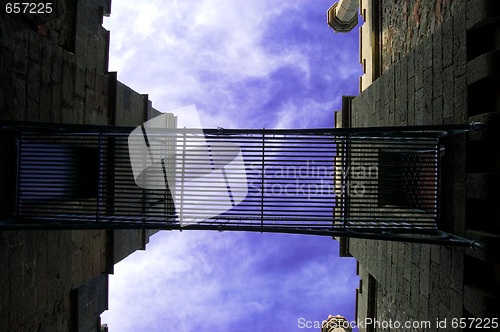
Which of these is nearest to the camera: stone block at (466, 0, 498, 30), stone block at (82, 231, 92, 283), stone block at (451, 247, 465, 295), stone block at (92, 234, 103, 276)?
stone block at (466, 0, 498, 30)

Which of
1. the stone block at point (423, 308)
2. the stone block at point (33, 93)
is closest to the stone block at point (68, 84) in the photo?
the stone block at point (33, 93)

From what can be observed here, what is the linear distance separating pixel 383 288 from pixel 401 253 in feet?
5.23

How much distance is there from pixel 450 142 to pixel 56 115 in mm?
6770

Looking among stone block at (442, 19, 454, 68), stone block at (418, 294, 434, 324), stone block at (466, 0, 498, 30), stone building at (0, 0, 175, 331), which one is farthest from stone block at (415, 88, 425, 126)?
stone building at (0, 0, 175, 331)

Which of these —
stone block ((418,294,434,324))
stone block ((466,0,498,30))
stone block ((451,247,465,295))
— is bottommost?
stone block ((418,294,434,324))

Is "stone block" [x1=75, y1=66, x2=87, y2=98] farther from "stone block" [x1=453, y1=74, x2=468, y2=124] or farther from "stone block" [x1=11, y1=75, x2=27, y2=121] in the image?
"stone block" [x1=453, y1=74, x2=468, y2=124]

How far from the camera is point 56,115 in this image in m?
6.14

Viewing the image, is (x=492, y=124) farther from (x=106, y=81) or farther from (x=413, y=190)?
(x=106, y=81)

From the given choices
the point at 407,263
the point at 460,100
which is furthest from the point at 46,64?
the point at 407,263

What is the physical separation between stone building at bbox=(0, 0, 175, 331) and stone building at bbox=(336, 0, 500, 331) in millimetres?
6501

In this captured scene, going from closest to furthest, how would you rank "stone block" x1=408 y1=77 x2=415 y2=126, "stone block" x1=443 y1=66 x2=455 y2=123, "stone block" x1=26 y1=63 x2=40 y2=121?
1. "stone block" x1=443 y1=66 x2=455 y2=123
2. "stone block" x1=26 y1=63 x2=40 y2=121
3. "stone block" x1=408 y1=77 x2=415 y2=126

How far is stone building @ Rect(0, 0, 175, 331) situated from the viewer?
17.0 ft

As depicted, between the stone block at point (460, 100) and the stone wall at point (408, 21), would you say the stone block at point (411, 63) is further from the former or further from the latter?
the stone block at point (460, 100)

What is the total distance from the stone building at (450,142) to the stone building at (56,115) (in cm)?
650
